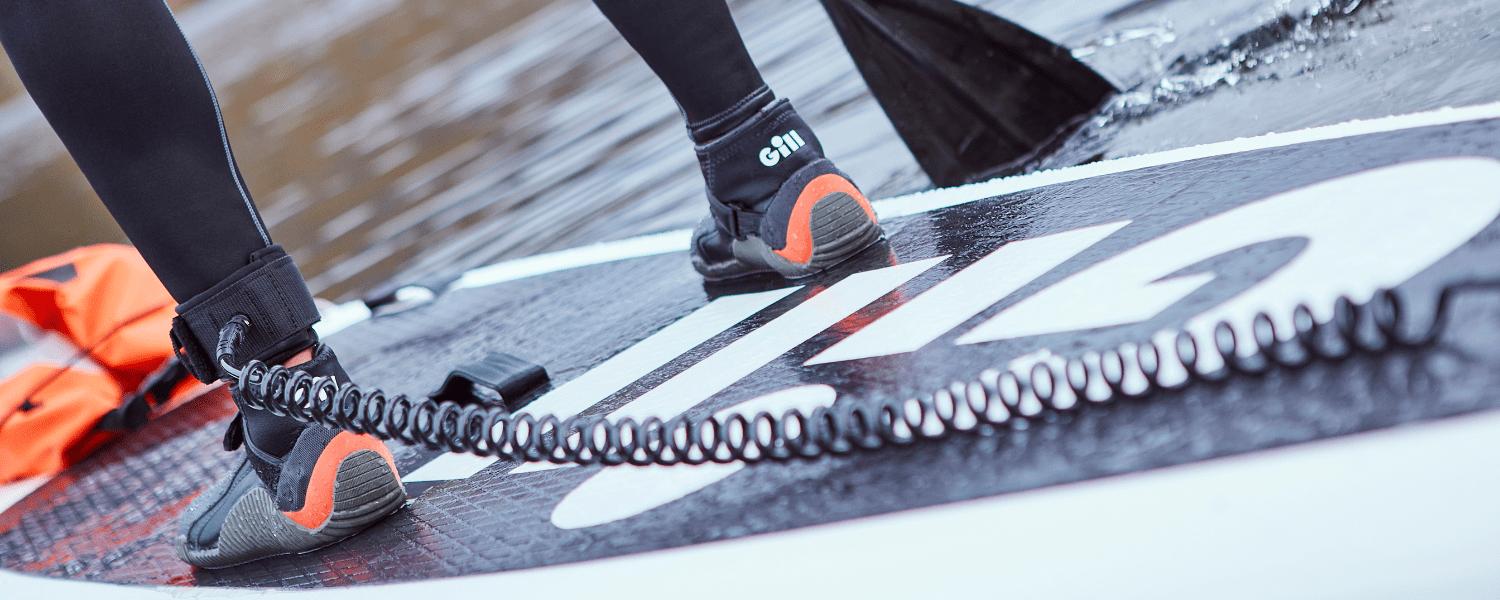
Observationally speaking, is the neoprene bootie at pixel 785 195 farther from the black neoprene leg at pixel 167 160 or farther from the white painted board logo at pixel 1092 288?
the black neoprene leg at pixel 167 160

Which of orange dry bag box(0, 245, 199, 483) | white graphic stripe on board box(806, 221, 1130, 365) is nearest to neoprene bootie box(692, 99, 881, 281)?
white graphic stripe on board box(806, 221, 1130, 365)

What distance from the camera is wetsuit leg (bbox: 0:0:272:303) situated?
38.4 inches

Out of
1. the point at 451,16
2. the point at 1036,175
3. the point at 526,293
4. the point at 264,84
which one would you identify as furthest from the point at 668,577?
the point at 264,84

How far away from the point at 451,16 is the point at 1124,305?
484 inches

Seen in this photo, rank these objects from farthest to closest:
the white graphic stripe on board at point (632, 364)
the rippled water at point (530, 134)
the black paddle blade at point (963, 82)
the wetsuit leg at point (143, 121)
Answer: the rippled water at point (530, 134) < the black paddle blade at point (963, 82) < the white graphic stripe on board at point (632, 364) < the wetsuit leg at point (143, 121)

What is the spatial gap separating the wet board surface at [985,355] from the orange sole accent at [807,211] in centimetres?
6

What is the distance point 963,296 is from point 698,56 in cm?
44

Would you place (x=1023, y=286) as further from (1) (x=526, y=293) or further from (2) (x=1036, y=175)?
(1) (x=526, y=293)

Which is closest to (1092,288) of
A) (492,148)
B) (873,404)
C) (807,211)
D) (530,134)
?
(873,404)

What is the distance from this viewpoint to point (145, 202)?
1015mm

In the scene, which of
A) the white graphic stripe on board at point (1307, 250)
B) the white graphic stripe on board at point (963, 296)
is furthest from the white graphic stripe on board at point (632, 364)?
the white graphic stripe on board at point (1307, 250)

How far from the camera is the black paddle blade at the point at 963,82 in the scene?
193 centimetres

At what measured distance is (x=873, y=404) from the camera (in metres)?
0.79

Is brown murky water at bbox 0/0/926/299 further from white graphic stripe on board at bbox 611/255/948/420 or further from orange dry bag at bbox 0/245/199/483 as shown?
orange dry bag at bbox 0/245/199/483
